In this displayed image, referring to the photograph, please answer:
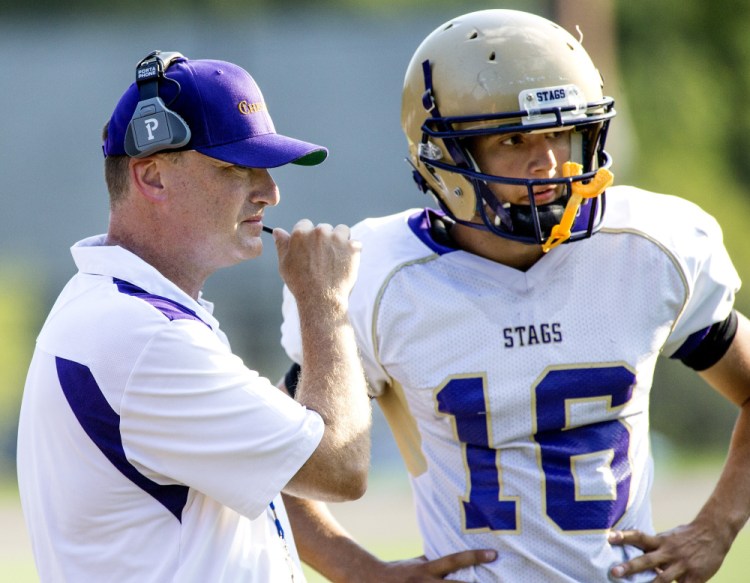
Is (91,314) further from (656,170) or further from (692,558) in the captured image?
(656,170)

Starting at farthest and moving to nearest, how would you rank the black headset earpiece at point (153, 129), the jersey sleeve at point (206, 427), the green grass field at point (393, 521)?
1. the green grass field at point (393, 521)
2. the black headset earpiece at point (153, 129)
3. the jersey sleeve at point (206, 427)

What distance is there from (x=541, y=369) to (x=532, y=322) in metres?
0.11

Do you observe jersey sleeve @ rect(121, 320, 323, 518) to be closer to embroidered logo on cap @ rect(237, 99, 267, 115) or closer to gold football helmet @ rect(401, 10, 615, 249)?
embroidered logo on cap @ rect(237, 99, 267, 115)

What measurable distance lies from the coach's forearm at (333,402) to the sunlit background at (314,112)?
742cm

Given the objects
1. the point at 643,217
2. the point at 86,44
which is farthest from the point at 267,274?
the point at 643,217

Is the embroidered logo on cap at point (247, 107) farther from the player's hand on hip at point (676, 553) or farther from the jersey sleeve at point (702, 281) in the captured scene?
the player's hand on hip at point (676, 553)

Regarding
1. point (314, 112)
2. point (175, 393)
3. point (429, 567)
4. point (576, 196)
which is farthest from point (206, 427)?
point (314, 112)

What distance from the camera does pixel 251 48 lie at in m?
10.9

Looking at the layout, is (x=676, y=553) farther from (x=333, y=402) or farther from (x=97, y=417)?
(x=97, y=417)

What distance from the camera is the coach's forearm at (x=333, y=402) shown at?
216 cm

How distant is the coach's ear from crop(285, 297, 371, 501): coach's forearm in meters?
0.37

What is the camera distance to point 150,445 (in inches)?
81.6

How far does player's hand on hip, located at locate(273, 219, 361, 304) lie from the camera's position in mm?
2354

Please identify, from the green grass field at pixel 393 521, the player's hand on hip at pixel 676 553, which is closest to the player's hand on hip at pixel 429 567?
the player's hand on hip at pixel 676 553
